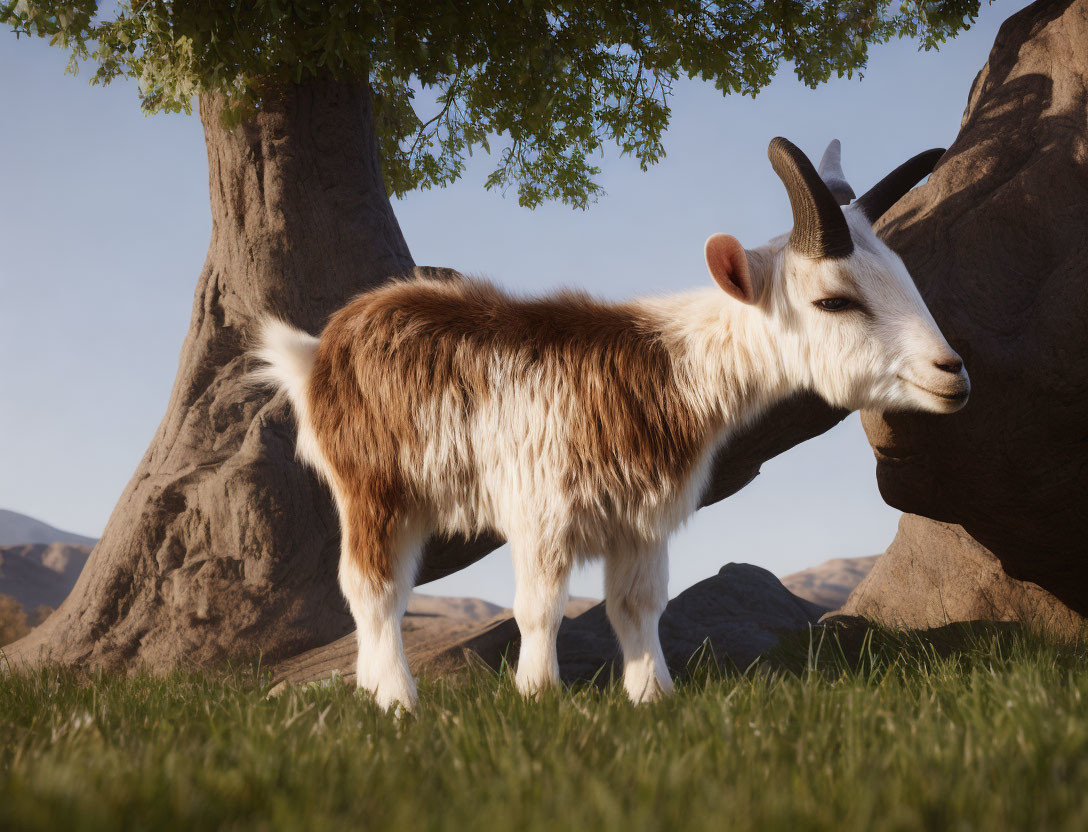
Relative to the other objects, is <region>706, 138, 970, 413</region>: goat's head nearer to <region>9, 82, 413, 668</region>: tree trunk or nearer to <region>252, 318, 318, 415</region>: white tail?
<region>252, 318, 318, 415</region>: white tail

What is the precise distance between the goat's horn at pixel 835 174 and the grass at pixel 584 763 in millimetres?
2871

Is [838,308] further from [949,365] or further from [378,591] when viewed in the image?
[378,591]

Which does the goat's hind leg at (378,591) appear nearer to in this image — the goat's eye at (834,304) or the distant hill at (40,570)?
the goat's eye at (834,304)

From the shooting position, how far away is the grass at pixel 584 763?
1.63 meters

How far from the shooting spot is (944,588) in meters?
7.00

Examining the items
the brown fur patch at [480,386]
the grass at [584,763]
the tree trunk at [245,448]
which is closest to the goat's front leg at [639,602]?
the brown fur patch at [480,386]

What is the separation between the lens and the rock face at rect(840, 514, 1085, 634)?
21.2 feet

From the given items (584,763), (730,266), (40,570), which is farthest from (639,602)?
(40,570)

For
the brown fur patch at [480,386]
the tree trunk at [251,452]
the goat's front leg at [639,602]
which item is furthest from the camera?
the tree trunk at [251,452]

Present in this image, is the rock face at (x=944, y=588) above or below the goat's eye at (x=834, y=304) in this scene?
below

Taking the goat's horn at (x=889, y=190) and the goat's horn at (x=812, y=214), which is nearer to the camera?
the goat's horn at (x=812, y=214)

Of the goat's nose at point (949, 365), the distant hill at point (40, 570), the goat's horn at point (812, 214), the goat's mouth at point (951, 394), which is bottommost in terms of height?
the distant hill at point (40, 570)

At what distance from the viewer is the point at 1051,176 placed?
5.28 meters

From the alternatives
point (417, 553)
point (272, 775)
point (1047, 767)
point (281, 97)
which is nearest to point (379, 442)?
point (417, 553)
